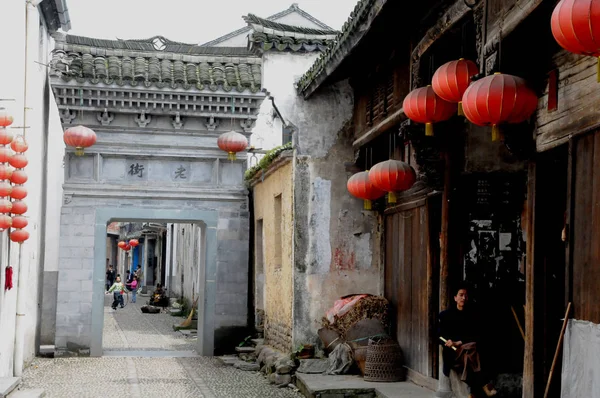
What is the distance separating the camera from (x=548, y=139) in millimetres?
7852

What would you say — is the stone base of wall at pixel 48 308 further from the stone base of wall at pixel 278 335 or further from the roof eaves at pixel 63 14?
the roof eaves at pixel 63 14

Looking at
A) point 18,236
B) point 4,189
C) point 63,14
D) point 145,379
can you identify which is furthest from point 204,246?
point 4,189

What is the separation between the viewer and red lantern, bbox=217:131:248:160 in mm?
18031

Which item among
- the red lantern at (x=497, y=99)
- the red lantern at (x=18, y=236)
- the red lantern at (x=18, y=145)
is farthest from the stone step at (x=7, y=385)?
the red lantern at (x=497, y=99)

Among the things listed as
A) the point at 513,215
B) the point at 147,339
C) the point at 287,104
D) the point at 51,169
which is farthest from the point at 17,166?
the point at 147,339

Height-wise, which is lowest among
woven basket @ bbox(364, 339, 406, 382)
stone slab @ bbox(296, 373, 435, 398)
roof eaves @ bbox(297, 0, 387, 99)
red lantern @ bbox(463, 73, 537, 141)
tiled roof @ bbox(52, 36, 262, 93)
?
stone slab @ bbox(296, 373, 435, 398)

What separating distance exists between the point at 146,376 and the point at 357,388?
504cm

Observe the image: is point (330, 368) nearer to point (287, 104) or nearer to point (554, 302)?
point (287, 104)

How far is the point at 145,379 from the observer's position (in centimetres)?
1498

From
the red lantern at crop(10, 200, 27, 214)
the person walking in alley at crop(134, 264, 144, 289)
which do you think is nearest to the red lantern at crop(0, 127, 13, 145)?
the red lantern at crop(10, 200, 27, 214)

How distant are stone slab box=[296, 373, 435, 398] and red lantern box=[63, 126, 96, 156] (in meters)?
7.25

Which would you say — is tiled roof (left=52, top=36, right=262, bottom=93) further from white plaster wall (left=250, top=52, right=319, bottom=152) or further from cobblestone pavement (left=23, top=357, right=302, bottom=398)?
cobblestone pavement (left=23, top=357, right=302, bottom=398)

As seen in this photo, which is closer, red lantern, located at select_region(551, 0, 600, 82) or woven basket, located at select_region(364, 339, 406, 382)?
red lantern, located at select_region(551, 0, 600, 82)

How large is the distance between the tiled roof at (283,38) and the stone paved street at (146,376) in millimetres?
5792
